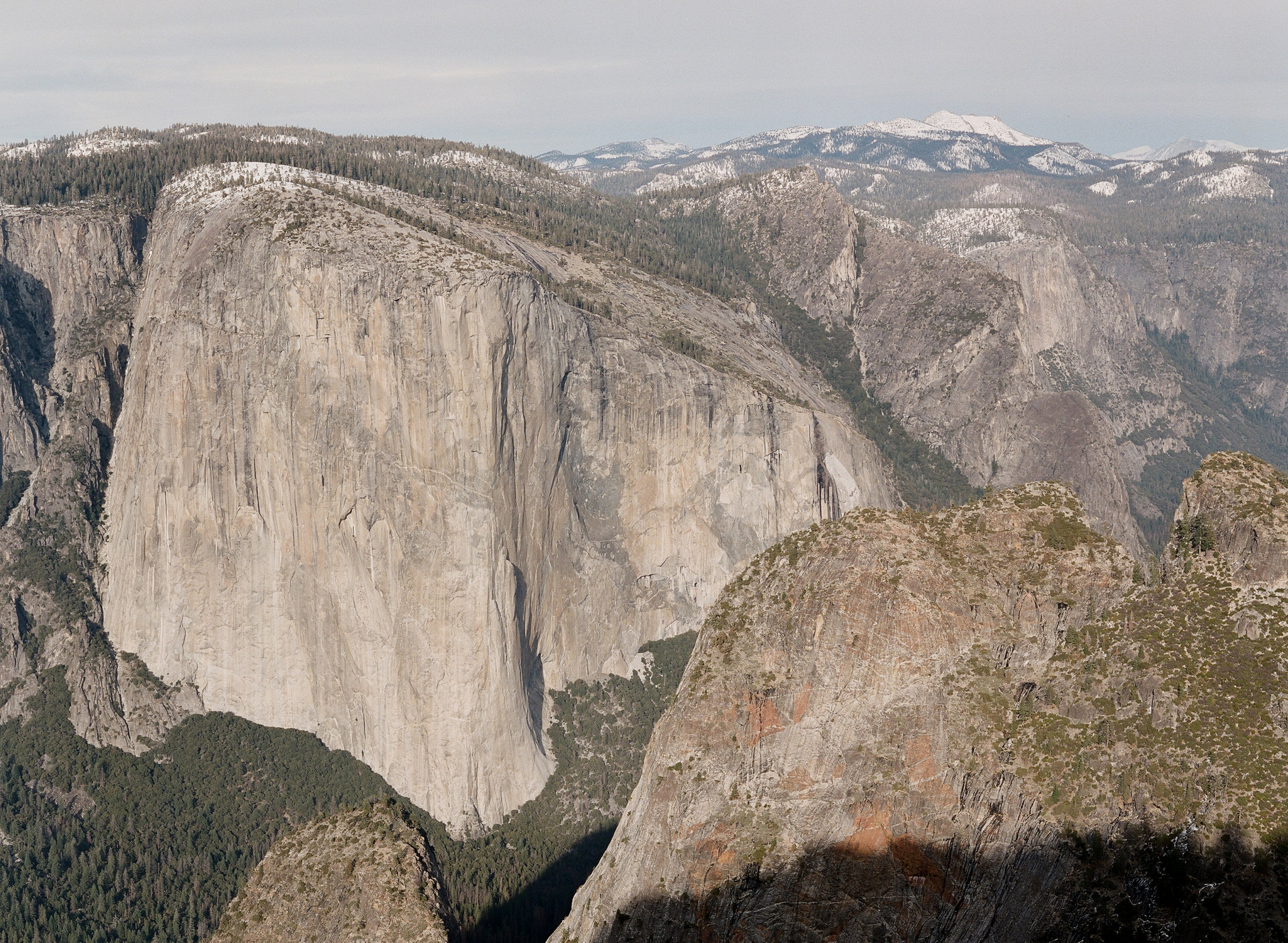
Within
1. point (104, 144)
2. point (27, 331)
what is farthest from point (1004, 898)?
point (104, 144)

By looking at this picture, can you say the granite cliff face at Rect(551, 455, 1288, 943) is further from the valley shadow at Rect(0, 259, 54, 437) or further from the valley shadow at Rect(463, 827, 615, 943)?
the valley shadow at Rect(0, 259, 54, 437)

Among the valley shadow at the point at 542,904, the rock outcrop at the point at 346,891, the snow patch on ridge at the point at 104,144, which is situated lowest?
the valley shadow at the point at 542,904

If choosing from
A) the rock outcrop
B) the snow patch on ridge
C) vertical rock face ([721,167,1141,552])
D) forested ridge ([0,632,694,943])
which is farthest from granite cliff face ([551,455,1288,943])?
the snow patch on ridge

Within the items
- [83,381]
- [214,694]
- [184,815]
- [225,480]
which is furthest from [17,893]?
[83,381]

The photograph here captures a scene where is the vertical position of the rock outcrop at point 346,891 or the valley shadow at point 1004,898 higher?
the valley shadow at point 1004,898

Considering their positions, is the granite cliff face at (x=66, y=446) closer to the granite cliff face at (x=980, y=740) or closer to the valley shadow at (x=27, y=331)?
the valley shadow at (x=27, y=331)

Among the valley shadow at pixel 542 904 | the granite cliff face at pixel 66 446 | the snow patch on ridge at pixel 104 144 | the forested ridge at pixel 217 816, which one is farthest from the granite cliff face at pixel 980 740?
the snow patch on ridge at pixel 104 144
